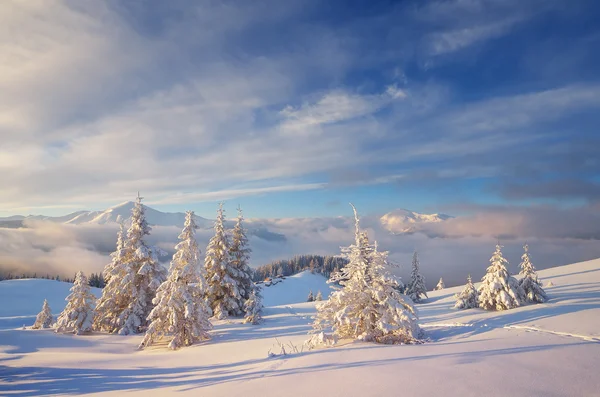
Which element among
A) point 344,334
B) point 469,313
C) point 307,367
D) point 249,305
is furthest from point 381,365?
point 249,305

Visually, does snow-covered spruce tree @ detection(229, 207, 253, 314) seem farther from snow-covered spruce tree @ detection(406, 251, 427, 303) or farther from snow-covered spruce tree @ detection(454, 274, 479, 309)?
snow-covered spruce tree @ detection(406, 251, 427, 303)

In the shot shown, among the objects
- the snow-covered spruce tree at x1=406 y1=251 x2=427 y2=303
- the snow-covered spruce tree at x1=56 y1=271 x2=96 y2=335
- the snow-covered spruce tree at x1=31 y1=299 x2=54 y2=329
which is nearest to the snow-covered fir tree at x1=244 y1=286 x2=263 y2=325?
the snow-covered spruce tree at x1=56 y1=271 x2=96 y2=335

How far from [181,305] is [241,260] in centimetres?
989

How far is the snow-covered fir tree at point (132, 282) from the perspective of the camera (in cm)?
2277

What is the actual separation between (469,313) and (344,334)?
12156mm

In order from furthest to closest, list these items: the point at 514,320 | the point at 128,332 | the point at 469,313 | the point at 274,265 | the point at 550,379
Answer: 1. the point at 274,265
2. the point at 128,332
3. the point at 469,313
4. the point at 514,320
5. the point at 550,379

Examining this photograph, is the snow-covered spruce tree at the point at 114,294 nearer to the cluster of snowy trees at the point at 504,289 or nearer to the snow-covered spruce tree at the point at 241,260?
the snow-covered spruce tree at the point at 241,260

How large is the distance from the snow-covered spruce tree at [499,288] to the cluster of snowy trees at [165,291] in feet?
54.2

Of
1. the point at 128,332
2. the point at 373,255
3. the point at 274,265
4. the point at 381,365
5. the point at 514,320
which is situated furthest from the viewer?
the point at 274,265

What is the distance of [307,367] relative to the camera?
845 centimetres

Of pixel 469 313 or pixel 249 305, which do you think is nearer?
pixel 469 313

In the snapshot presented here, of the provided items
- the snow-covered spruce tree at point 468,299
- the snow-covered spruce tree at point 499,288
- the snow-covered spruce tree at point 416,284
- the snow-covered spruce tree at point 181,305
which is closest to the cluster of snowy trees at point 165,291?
the snow-covered spruce tree at point 181,305

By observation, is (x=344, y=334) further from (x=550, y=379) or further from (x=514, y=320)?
(x=514, y=320)

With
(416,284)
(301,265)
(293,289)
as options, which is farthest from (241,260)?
(301,265)
